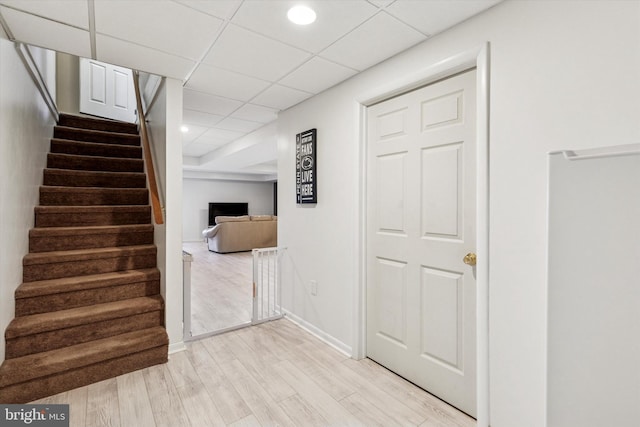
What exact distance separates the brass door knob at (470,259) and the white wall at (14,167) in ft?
9.06

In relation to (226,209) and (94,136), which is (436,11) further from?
(226,209)

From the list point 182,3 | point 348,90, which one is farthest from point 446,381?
point 182,3

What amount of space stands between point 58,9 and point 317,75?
157cm

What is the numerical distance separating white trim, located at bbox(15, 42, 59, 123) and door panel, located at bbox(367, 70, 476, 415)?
2508mm

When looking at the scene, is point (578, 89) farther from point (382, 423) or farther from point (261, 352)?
point (261, 352)

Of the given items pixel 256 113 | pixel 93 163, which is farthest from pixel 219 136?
pixel 93 163

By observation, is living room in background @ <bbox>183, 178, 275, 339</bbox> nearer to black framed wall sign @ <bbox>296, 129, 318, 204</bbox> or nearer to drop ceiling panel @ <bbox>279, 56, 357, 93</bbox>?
black framed wall sign @ <bbox>296, 129, 318, 204</bbox>

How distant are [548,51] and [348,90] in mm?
1377

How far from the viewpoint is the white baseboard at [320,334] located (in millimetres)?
2494

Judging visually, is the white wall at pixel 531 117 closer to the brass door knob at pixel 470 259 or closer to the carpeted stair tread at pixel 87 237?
the brass door knob at pixel 470 259

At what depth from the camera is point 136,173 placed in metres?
3.51

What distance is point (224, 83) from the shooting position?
101 inches

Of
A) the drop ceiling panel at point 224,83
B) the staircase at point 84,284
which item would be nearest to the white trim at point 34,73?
the staircase at point 84,284

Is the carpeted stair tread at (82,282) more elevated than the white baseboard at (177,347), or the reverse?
the carpeted stair tread at (82,282)
